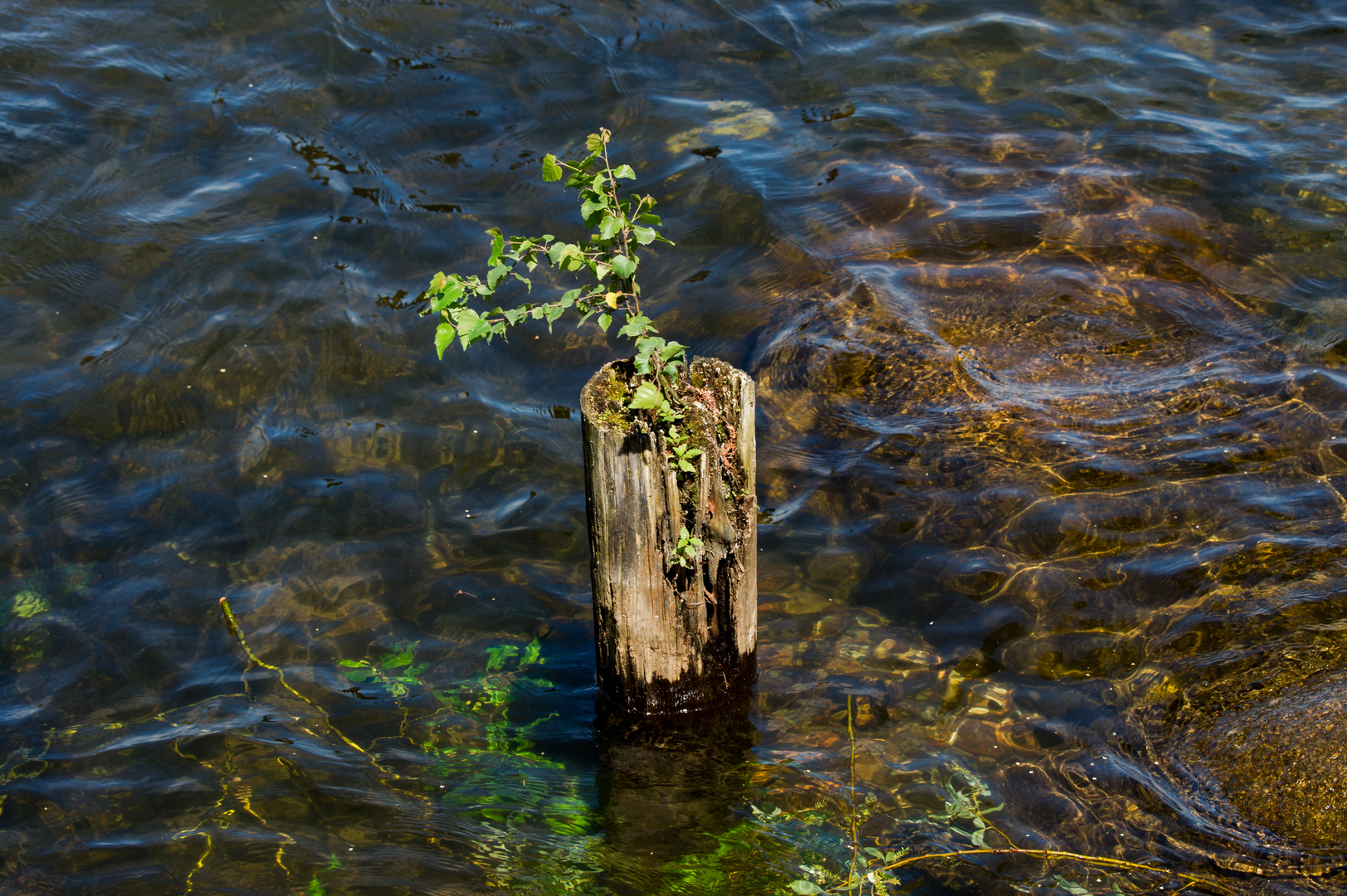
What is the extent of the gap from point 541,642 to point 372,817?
4.13 ft

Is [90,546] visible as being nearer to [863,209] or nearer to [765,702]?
[765,702]

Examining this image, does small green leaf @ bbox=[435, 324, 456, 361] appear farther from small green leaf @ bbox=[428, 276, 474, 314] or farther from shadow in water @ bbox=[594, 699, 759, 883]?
→ shadow in water @ bbox=[594, 699, 759, 883]

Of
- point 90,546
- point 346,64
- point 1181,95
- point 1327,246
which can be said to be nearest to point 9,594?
point 90,546

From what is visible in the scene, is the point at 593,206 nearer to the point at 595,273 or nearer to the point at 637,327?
the point at 595,273

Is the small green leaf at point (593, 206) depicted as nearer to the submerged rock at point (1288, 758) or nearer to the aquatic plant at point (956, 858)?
the aquatic plant at point (956, 858)

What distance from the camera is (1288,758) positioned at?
13.6 ft

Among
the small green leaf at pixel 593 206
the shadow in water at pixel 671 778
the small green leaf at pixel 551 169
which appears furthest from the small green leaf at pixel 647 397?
the shadow in water at pixel 671 778

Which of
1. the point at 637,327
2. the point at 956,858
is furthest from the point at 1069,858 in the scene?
the point at 637,327

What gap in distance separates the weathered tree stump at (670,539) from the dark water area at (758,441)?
16.9 inches

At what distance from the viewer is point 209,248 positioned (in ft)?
24.7

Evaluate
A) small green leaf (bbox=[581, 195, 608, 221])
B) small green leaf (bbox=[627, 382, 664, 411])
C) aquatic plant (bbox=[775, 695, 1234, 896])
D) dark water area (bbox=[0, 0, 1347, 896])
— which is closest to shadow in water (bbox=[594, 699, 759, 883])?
dark water area (bbox=[0, 0, 1347, 896])

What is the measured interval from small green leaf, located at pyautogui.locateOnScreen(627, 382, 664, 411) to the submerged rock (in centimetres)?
270

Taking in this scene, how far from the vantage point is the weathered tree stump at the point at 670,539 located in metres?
3.69

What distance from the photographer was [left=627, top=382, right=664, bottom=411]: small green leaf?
352 cm
